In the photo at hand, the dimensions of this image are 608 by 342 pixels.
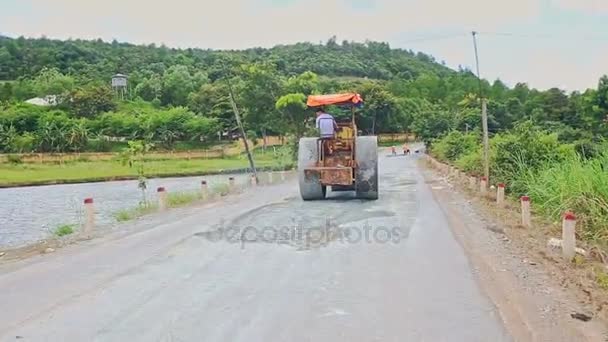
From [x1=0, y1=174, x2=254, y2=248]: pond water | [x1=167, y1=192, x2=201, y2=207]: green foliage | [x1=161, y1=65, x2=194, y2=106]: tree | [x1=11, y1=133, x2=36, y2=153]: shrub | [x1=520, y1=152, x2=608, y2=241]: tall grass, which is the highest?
[x1=161, y1=65, x2=194, y2=106]: tree

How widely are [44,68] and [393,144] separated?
51755 mm

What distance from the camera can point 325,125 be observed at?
17.5 meters

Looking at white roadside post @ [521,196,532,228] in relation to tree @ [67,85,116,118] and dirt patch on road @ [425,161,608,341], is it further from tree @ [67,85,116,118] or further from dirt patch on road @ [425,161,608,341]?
tree @ [67,85,116,118]

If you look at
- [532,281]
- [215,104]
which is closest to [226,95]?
[215,104]

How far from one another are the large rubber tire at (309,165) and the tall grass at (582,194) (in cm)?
565

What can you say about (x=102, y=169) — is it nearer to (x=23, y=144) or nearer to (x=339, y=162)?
(x=23, y=144)

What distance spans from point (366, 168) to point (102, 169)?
140ft

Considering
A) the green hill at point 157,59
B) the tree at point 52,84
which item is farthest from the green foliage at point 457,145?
the tree at point 52,84

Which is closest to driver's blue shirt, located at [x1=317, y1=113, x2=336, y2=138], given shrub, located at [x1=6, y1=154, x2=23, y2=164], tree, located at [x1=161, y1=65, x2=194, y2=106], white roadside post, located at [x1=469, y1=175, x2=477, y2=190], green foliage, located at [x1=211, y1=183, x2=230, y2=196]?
white roadside post, located at [x1=469, y1=175, x2=477, y2=190]

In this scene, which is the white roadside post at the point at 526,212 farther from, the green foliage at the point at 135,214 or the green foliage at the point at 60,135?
the green foliage at the point at 60,135

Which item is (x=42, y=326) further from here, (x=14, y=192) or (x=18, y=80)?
(x=18, y=80)

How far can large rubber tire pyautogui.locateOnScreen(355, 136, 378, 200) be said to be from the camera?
17.1 meters

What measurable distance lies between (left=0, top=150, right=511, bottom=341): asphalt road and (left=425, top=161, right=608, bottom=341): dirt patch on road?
23 centimetres

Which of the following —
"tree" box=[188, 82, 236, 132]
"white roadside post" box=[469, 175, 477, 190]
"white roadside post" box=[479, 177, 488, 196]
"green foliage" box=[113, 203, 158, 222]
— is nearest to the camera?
"green foliage" box=[113, 203, 158, 222]
